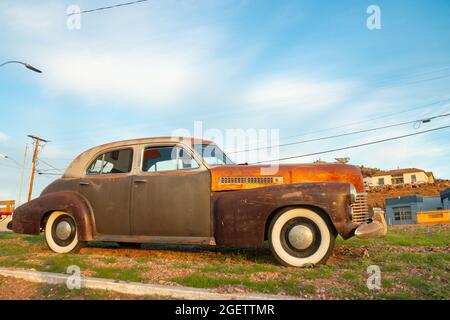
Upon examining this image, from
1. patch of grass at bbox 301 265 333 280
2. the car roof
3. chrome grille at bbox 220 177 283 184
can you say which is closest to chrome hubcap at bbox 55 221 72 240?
the car roof

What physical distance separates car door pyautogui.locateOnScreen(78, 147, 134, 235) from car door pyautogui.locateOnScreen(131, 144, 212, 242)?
18 cm

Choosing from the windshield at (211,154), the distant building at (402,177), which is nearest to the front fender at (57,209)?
the windshield at (211,154)

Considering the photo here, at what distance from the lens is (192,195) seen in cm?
468

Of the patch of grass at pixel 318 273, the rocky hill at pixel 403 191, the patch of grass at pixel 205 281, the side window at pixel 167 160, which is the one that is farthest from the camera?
the rocky hill at pixel 403 191

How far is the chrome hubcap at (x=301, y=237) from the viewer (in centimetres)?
395

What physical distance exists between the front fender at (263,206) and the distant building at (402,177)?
5505cm

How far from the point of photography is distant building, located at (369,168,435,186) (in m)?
53.1

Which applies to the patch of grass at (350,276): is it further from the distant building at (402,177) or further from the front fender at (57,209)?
the distant building at (402,177)

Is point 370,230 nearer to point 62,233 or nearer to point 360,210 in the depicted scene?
point 360,210

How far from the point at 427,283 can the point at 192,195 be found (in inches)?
115
